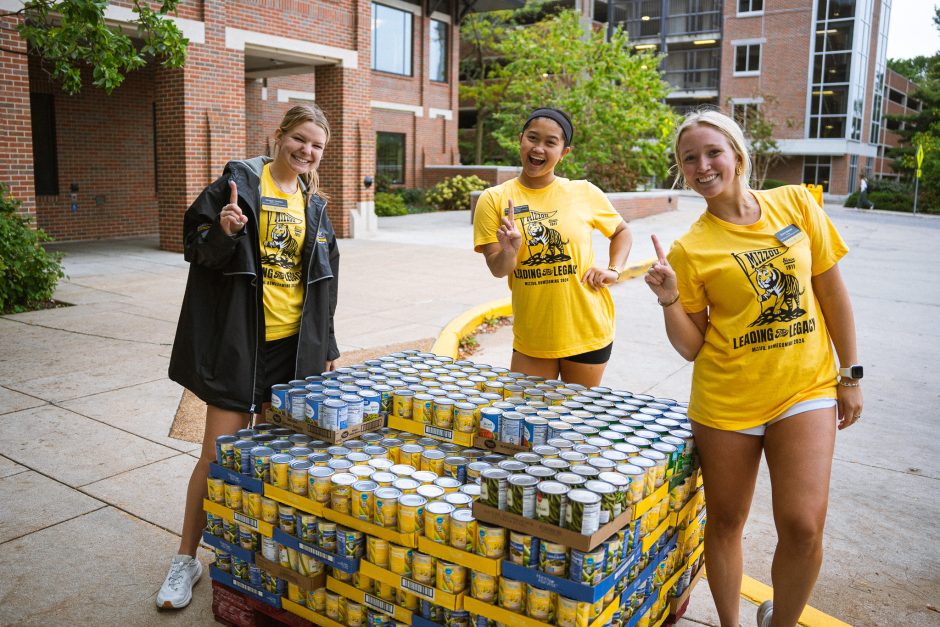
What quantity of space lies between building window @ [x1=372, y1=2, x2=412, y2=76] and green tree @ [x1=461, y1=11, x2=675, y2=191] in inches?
144

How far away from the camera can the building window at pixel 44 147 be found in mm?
16078

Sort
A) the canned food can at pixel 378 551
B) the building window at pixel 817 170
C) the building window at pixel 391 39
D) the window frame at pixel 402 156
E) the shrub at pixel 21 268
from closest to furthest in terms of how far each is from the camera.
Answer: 1. the canned food can at pixel 378 551
2. the shrub at pixel 21 268
3. the building window at pixel 391 39
4. the window frame at pixel 402 156
5. the building window at pixel 817 170

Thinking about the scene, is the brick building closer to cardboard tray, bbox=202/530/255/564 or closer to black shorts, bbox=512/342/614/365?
cardboard tray, bbox=202/530/255/564

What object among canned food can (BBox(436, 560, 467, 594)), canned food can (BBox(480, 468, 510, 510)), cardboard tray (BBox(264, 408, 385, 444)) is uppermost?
canned food can (BBox(480, 468, 510, 510))

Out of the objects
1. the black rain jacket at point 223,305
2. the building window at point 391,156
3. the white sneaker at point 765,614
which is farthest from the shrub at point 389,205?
the white sneaker at point 765,614

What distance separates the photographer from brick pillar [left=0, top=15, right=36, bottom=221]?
1147 centimetres

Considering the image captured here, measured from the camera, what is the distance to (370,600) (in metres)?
2.81

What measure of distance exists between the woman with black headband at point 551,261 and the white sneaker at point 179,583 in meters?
1.99

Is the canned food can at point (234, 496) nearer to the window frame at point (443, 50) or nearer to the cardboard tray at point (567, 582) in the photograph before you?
the cardboard tray at point (567, 582)

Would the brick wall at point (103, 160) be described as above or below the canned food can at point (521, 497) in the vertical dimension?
above

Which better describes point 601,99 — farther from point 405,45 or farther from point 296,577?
point 296,577

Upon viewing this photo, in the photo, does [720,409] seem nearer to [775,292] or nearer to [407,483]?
[775,292]

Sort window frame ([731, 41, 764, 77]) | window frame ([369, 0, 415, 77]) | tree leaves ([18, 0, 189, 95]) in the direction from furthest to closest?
window frame ([731, 41, 764, 77]) < window frame ([369, 0, 415, 77]) < tree leaves ([18, 0, 189, 95])

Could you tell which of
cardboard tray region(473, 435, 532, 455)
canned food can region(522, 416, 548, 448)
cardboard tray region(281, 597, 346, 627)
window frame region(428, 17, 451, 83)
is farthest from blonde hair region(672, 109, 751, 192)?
window frame region(428, 17, 451, 83)
